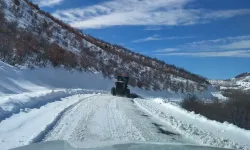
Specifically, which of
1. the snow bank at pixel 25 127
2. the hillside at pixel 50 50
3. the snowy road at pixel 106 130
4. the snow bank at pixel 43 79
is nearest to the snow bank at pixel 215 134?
the snowy road at pixel 106 130

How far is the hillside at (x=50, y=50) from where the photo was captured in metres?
38.8

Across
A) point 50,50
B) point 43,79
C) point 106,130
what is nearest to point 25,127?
point 106,130

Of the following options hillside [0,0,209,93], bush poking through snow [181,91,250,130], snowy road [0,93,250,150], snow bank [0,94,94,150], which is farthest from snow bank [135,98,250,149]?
hillside [0,0,209,93]

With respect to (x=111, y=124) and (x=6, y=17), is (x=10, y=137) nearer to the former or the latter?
(x=111, y=124)

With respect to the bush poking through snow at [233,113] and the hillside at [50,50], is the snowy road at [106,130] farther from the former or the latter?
the hillside at [50,50]

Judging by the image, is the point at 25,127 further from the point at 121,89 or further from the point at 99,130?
the point at 121,89

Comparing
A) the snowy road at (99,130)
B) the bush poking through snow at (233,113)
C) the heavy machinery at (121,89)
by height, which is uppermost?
the heavy machinery at (121,89)

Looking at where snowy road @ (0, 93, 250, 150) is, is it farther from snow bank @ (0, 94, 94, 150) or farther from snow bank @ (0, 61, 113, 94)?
snow bank @ (0, 61, 113, 94)

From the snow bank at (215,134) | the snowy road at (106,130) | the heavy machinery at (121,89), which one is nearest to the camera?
the snowy road at (106,130)

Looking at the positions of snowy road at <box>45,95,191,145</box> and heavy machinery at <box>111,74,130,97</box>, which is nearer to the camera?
snowy road at <box>45,95,191,145</box>

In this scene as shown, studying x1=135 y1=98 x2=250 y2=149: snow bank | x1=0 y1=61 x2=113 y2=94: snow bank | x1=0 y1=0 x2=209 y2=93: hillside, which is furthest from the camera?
x1=0 y1=0 x2=209 y2=93: hillside

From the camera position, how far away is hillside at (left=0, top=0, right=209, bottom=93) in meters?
38.8

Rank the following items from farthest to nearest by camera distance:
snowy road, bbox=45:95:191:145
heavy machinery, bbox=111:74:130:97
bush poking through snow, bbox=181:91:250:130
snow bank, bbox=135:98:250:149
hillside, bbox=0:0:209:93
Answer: hillside, bbox=0:0:209:93 < heavy machinery, bbox=111:74:130:97 < bush poking through snow, bbox=181:91:250:130 < snow bank, bbox=135:98:250:149 < snowy road, bbox=45:95:191:145

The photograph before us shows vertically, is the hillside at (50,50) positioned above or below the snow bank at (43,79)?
above
